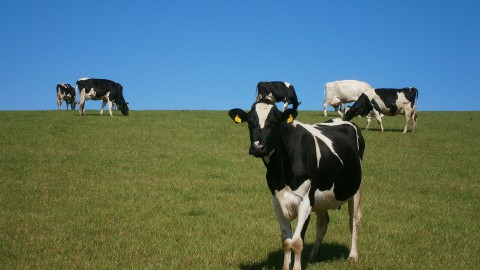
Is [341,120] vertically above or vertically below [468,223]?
above

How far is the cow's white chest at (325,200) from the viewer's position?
735cm

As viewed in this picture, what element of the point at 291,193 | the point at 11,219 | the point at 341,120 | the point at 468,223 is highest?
the point at 341,120

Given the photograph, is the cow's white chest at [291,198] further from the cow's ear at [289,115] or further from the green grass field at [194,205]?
the green grass field at [194,205]

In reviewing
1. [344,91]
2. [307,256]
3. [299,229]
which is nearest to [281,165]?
[299,229]

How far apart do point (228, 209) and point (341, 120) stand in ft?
12.7

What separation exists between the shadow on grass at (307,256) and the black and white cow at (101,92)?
1095 inches

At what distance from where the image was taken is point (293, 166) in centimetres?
702

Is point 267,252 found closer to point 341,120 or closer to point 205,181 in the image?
point 341,120

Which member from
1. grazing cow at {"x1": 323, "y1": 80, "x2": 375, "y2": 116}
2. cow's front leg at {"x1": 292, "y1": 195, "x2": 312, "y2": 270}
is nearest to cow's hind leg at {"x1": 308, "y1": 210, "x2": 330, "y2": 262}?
cow's front leg at {"x1": 292, "y1": 195, "x2": 312, "y2": 270}

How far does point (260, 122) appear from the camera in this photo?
681 cm

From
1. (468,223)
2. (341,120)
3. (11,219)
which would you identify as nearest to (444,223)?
(468,223)

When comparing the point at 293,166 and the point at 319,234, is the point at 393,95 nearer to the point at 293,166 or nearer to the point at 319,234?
the point at 319,234

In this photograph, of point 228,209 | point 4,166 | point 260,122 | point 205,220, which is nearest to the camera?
point 260,122

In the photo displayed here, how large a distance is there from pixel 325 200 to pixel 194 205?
18.3 ft
